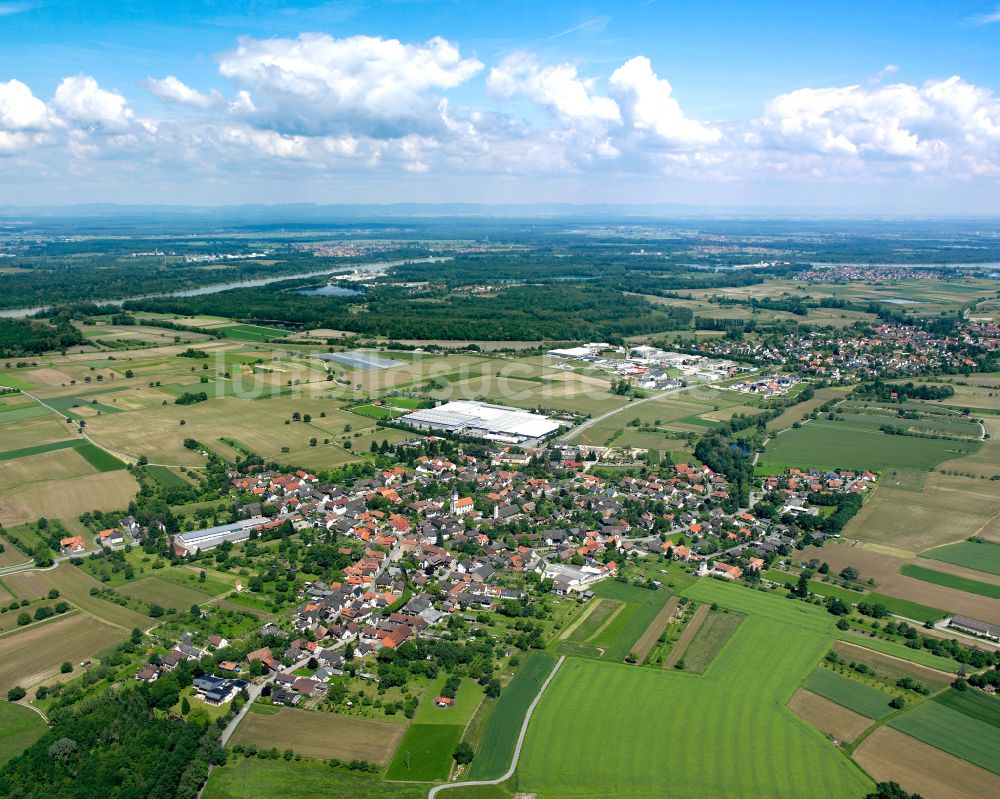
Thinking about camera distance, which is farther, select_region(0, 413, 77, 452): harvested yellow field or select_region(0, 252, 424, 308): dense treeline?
select_region(0, 252, 424, 308): dense treeline

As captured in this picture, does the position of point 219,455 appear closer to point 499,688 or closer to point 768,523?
point 499,688

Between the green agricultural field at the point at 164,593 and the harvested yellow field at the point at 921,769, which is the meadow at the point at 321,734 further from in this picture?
the harvested yellow field at the point at 921,769

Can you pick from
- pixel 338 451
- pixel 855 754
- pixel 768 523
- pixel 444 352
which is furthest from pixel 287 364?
pixel 855 754

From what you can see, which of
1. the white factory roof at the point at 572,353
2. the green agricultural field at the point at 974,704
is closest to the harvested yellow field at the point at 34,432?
the white factory roof at the point at 572,353

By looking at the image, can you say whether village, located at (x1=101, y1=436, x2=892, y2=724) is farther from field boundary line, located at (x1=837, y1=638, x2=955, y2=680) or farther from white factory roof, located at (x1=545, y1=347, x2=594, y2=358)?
white factory roof, located at (x1=545, y1=347, x2=594, y2=358)

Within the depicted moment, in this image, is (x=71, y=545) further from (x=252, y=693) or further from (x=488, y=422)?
(x=488, y=422)

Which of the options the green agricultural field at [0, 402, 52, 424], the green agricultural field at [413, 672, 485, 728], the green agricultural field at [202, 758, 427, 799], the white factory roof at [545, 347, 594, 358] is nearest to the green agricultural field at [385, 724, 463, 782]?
the green agricultural field at [413, 672, 485, 728]
